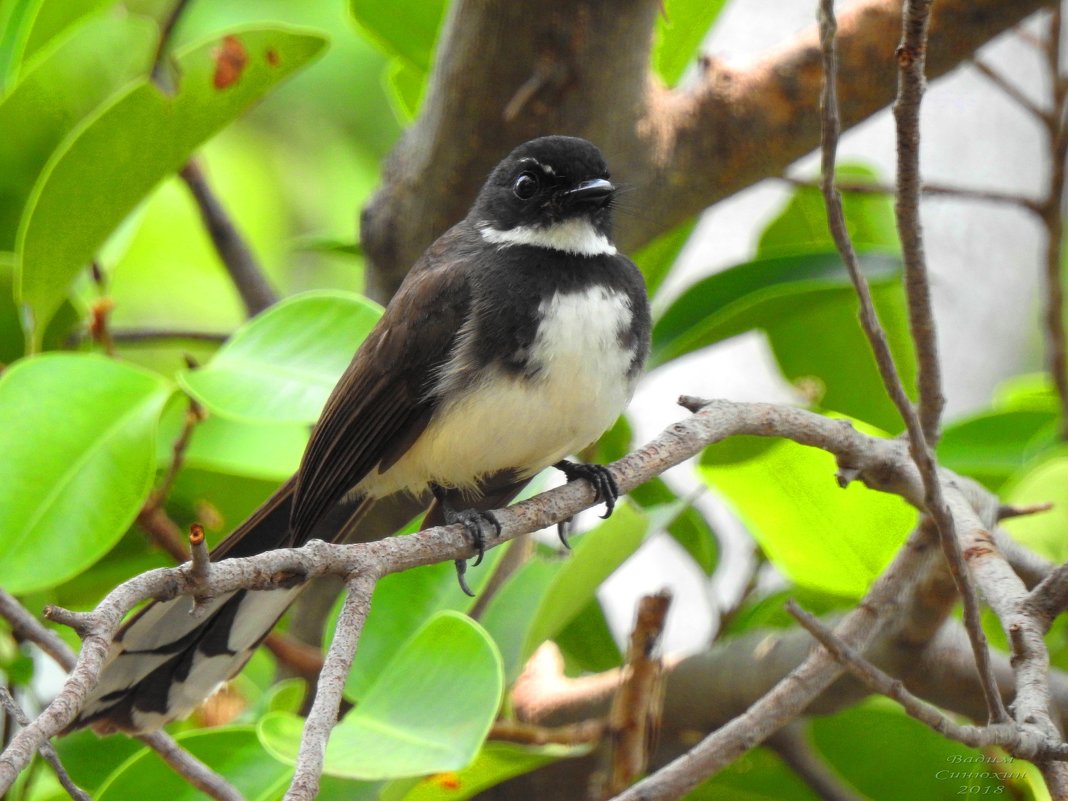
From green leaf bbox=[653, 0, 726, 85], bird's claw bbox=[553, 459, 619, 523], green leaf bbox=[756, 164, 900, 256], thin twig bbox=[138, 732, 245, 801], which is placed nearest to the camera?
thin twig bbox=[138, 732, 245, 801]

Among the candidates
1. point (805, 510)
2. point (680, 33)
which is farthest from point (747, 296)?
point (680, 33)

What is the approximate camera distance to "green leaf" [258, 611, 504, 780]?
2.11m

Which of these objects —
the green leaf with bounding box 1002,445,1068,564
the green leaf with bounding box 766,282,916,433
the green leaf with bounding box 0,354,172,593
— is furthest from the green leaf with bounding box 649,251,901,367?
the green leaf with bounding box 0,354,172,593

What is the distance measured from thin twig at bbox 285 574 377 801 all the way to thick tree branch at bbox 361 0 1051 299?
5.08 feet

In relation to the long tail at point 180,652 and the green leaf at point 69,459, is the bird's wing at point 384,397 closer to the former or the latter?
the long tail at point 180,652

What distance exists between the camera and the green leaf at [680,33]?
10.6 feet

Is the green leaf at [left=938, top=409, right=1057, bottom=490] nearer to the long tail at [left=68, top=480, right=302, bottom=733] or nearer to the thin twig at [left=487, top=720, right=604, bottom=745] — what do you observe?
the thin twig at [left=487, top=720, right=604, bottom=745]

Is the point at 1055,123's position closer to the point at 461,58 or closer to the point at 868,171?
the point at 868,171

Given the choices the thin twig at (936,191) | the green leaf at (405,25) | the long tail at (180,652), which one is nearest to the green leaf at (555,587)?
the long tail at (180,652)

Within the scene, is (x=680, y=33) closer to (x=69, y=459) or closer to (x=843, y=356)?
(x=843, y=356)

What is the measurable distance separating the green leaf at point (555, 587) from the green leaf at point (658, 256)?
0.93 meters

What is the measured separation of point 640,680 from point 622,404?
0.62 metres

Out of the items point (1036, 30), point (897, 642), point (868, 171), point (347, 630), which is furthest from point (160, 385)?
point (1036, 30)

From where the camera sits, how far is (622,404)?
9.36 ft
